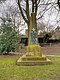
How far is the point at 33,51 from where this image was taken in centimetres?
1423

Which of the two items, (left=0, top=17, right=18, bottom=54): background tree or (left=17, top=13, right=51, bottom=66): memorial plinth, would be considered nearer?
(left=17, top=13, right=51, bottom=66): memorial plinth

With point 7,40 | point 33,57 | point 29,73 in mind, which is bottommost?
point 29,73

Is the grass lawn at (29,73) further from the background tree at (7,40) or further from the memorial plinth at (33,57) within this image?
the background tree at (7,40)

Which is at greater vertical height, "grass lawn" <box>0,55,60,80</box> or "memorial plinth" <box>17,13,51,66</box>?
"memorial plinth" <box>17,13,51,66</box>

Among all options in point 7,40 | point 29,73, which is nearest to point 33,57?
point 29,73

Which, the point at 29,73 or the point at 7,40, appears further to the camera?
the point at 7,40

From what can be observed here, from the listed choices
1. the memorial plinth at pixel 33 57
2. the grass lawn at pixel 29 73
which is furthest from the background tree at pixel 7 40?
the grass lawn at pixel 29 73

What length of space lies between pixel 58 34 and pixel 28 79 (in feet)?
197

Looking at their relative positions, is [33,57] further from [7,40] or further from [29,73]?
[7,40]

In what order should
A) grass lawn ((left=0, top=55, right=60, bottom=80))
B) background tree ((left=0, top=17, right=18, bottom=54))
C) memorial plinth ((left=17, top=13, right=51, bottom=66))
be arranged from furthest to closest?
background tree ((left=0, top=17, right=18, bottom=54)) < memorial plinth ((left=17, top=13, right=51, bottom=66)) < grass lawn ((left=0, top=55, right=60, bottom=80))

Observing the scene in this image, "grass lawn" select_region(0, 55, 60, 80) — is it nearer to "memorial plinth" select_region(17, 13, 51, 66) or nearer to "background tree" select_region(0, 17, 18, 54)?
"memorial plinth" select_region(17, 13, 51, 66)

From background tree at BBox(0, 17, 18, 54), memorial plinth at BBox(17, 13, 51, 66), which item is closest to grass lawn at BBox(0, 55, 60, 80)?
memorial plinth at BBox(17, 13, 51, 66)

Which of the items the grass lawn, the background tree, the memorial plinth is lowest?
the grass lawn

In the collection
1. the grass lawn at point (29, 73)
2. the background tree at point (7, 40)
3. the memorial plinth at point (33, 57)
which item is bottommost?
the grass lawn at point (29, 73)
